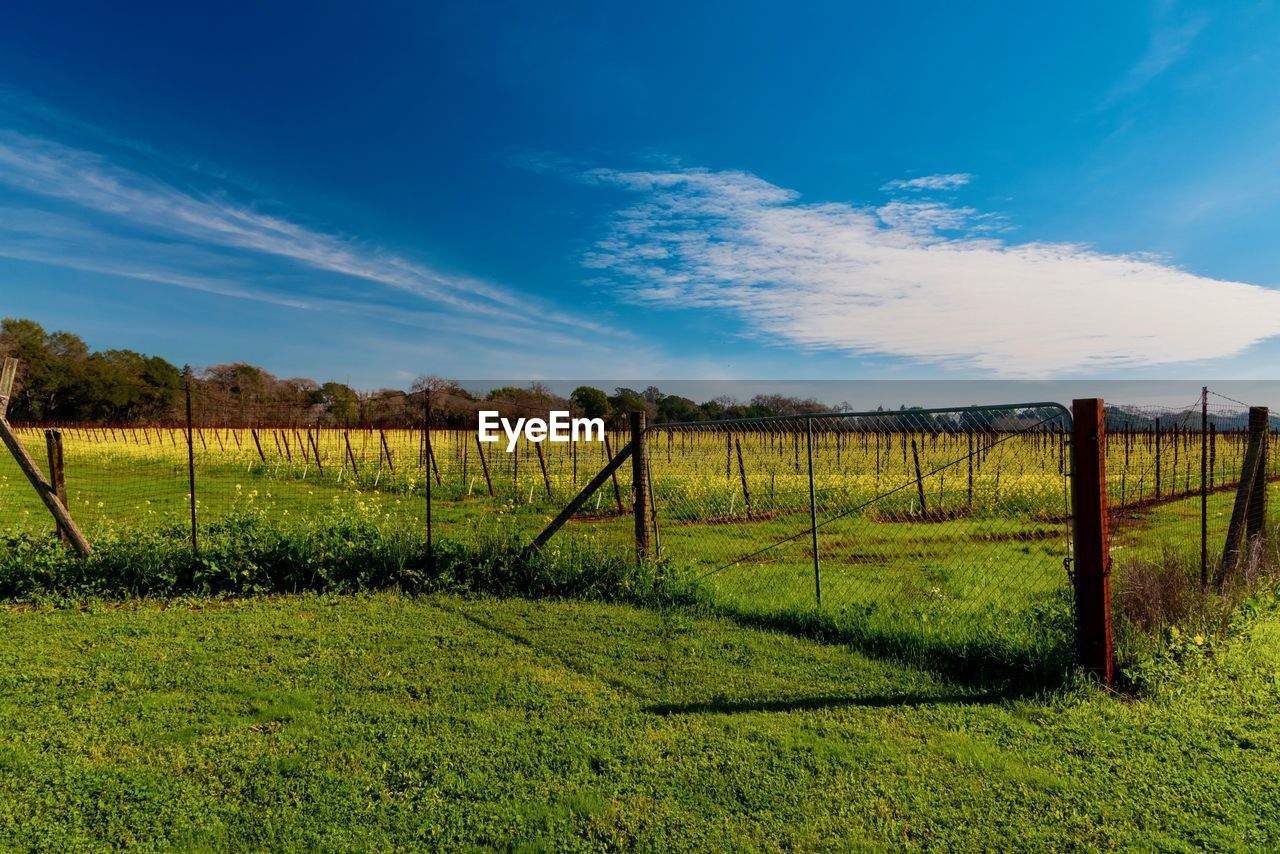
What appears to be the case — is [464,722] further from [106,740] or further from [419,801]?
[106,740]

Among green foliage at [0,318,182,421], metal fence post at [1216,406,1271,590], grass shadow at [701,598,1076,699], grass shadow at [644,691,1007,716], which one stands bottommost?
grass shadow at [644,691,1007,716]

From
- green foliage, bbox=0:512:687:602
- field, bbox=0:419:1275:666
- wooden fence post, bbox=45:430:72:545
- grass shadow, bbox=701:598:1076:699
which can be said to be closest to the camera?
grass shadow, bbox=701:598:1076:699

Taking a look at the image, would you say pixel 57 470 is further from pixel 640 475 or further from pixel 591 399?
pixel 591 399

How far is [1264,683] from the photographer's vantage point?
3.99m

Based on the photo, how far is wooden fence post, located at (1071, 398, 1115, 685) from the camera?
389cm

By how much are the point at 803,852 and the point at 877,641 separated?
2.40 m

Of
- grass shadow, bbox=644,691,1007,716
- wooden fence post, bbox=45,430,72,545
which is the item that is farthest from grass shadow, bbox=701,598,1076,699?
wooden fence post, bbox=45,430,72,545

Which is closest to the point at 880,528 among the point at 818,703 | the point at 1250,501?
the point at 1250,501

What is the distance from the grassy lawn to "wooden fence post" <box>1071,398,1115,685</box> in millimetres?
257

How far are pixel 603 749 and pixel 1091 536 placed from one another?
9.87 feet

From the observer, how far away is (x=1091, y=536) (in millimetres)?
3928

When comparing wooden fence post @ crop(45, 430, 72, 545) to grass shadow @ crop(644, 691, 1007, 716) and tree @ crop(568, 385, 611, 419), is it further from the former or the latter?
tree @ crop(568, 385, 611, 419)

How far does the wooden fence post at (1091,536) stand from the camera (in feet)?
12.8

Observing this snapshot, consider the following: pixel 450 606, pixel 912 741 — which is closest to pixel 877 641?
pixel 912 741
